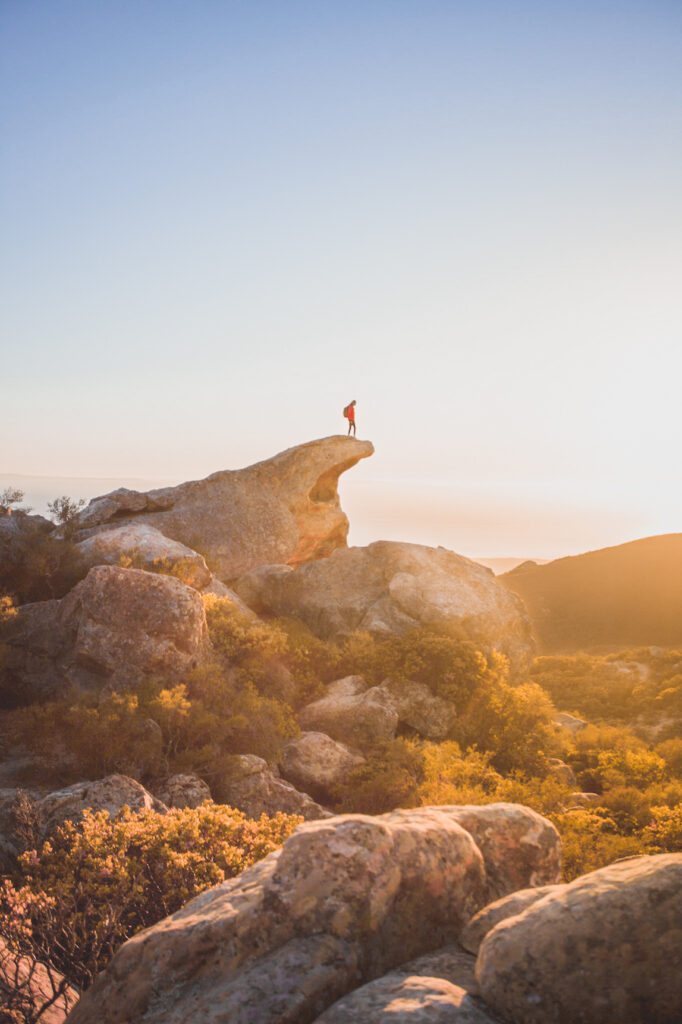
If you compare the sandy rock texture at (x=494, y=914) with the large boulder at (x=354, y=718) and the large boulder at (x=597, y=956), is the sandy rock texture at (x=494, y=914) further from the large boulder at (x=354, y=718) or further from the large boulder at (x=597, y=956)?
the large boulder at (x=354, y=718)

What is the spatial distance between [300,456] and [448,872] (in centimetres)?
3055

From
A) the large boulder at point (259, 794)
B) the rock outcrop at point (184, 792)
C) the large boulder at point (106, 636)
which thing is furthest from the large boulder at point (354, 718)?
the rock outcrop at point (184, 792)

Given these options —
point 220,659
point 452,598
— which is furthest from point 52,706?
point 452,598

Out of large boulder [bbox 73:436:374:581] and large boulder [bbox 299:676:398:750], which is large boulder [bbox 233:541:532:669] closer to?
large boulder [bbox 73:436:374:581]

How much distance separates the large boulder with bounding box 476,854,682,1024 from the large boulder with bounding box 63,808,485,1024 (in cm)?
124

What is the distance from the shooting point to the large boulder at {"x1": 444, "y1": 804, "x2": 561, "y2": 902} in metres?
7.92

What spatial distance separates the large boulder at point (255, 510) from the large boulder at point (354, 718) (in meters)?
10.8

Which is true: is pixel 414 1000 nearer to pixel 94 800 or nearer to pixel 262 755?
pixel 94 800

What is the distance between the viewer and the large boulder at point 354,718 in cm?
1931

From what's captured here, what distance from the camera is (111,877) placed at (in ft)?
28.2

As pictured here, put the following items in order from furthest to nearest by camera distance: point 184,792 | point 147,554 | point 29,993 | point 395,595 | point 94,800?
1. point 395,595
2. point 147,554
3. point 184,792
4. point 94,800
5. point 29,993

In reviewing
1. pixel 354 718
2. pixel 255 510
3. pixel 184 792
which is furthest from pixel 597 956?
pixel 255 510

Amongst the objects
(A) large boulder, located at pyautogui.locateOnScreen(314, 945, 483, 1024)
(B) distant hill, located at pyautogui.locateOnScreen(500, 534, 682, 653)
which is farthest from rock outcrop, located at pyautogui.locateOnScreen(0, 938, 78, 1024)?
(B) distant hill, located at pyautogui.locateOnScreen(500, 534, 682, 653)

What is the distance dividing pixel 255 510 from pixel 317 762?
61.0ft
